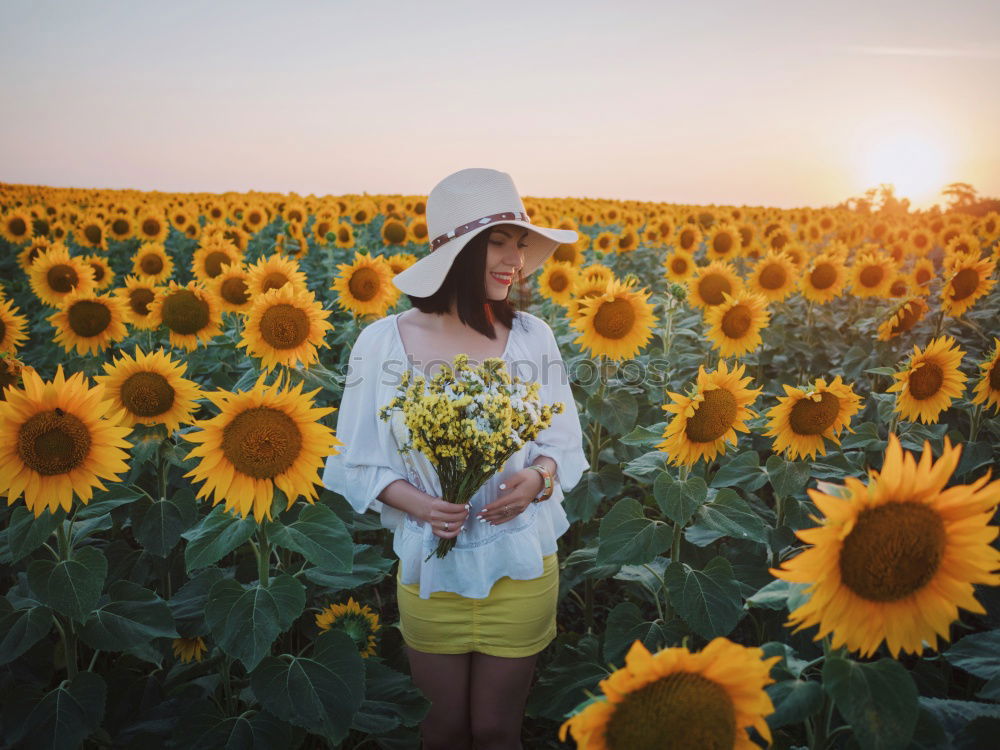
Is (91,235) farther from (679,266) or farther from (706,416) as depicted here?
(706,416)

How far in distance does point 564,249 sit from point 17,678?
6.09m

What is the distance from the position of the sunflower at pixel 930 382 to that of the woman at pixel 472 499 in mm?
1704

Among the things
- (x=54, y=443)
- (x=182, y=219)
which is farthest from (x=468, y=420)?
(x=182, y=219)

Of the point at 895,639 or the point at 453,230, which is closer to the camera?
the point at 895,639

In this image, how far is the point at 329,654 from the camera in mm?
2053

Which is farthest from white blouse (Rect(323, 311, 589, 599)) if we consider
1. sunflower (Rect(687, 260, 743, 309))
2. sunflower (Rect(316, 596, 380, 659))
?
sunflower (Rect(687, 260, 743, 309))

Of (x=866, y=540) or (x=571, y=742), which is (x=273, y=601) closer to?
(x=866, y=540)

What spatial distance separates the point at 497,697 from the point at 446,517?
2.68 ft

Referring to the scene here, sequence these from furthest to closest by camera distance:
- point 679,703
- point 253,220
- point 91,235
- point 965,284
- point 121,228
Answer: point 253,220, point 121,228, point 91,235, point 965,284, point 679,703

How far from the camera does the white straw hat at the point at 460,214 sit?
244cm

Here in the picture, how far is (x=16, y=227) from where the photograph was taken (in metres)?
11.1

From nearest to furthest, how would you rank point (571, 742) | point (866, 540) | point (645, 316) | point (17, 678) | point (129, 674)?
point (866, 540)
point (17, 678)
point (129, 674)
point (571, 742)
point (645, 316)

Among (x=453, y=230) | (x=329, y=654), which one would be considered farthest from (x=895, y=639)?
(x=453, y=230)

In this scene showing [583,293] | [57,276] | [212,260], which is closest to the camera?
[583,293]
